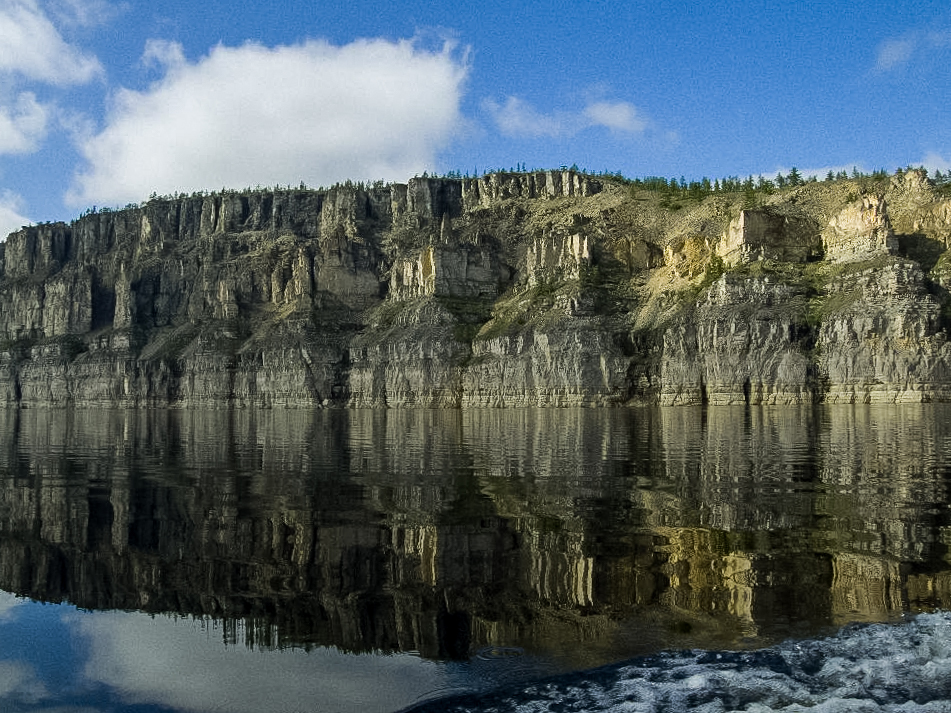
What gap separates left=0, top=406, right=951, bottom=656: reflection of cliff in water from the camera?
15.4m

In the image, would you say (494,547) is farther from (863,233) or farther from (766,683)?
(863,233)

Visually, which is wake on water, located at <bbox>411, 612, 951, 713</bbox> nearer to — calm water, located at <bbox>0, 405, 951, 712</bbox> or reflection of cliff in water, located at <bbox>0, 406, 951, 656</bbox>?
calm water, located at <bbox>0, 405, 951, 712</bbox>

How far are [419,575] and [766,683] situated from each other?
342 inches

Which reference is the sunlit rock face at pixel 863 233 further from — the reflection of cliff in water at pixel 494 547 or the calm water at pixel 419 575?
the calm water at pixel 419 575

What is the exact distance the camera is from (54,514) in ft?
90.7

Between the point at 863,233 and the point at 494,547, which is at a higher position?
the point at 863,233

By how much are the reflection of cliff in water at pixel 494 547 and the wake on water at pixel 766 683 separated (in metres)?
1.20

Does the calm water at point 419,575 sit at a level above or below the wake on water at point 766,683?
above

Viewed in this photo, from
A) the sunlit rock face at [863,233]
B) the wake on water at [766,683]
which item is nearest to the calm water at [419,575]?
the wake on water at [766,683]

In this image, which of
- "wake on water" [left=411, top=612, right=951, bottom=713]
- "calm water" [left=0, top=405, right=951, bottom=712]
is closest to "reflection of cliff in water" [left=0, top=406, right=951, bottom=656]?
"calm water" [left=0, top=405, right=951, bottom=712]

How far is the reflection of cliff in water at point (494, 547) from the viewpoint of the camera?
50.4ft

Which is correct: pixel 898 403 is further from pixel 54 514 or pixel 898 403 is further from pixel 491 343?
pixel 54 514

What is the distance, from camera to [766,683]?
1191cm

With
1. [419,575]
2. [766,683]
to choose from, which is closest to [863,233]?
[419,575]
